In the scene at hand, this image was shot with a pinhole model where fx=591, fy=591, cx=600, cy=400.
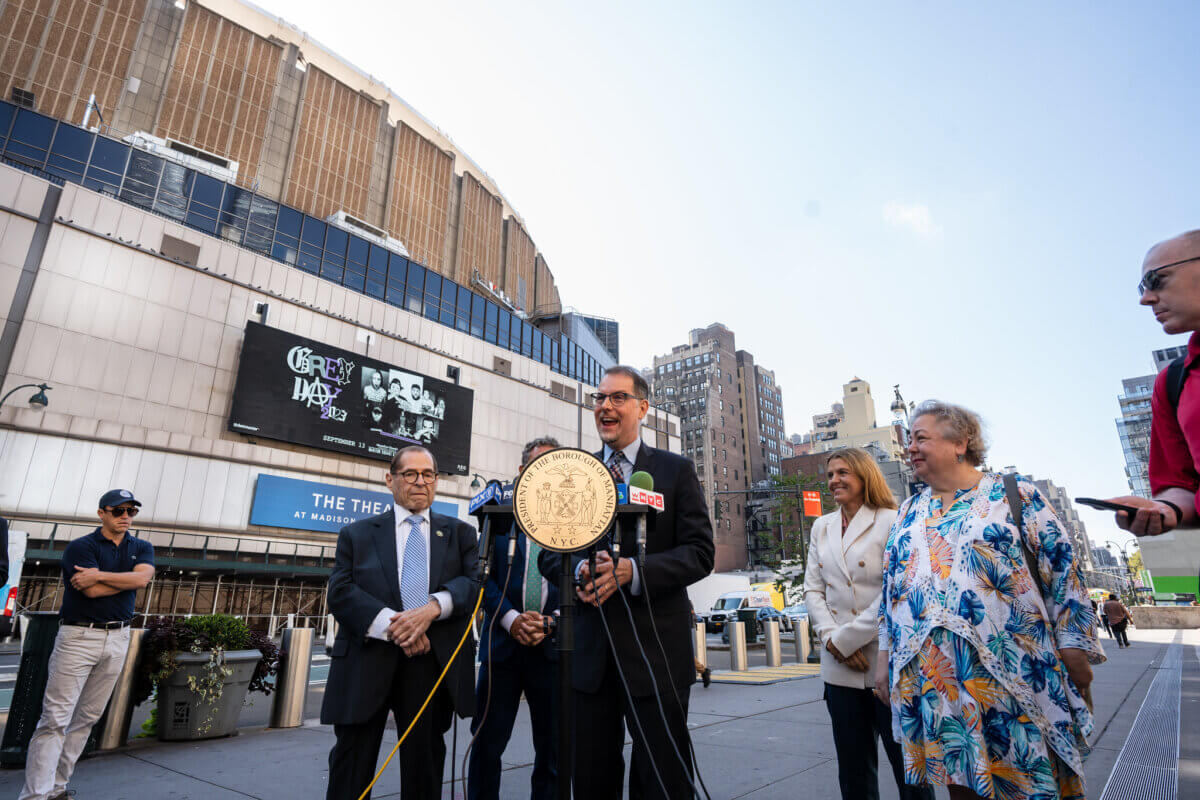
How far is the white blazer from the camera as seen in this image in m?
3.26

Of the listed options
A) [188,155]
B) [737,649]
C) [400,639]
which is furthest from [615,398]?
[188,155]

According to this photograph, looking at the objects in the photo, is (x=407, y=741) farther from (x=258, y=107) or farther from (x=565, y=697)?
(x=258, y=107)

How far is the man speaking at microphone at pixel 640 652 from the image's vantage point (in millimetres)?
2367

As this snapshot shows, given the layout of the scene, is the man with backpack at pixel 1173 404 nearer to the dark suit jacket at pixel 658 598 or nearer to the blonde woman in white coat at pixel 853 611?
the dark suit jacket at pixel 658 598

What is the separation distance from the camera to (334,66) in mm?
43188

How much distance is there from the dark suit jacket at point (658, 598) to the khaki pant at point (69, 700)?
4062 mm

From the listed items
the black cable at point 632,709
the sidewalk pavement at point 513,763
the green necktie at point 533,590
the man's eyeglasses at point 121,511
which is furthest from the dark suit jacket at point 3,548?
the black cable at point 632,709

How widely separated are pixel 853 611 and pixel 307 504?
31.6m

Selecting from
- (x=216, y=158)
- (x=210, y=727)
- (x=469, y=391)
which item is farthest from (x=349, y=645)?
(x=216, y=158)

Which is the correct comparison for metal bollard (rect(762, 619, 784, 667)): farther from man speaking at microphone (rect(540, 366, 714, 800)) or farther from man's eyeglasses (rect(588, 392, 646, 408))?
man's eyeglasses (rect(588, 392, 646, 408))

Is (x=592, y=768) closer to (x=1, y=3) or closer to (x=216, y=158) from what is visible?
(x=216, y=158)

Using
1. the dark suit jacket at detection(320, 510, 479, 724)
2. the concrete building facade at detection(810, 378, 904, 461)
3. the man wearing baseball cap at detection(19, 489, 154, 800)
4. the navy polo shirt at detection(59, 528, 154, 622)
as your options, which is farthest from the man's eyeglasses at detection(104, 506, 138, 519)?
the concrete building facade at detection(810, 378, 904, 461)

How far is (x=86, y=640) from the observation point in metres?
4.45

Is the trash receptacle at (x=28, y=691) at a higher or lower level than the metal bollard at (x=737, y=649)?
higher
